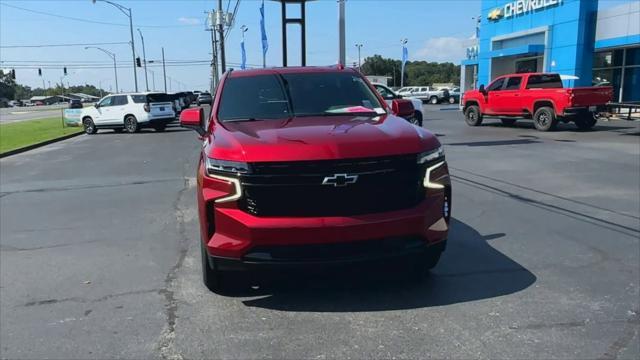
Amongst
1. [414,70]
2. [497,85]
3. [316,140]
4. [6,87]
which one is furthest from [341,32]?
[6,87]

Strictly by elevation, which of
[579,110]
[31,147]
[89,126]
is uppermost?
[579,110]

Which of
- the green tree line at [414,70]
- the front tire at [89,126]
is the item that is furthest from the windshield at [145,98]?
the green tree line at [414,70]

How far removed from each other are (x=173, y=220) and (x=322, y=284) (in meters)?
3.25

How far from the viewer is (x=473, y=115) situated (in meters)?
22.9

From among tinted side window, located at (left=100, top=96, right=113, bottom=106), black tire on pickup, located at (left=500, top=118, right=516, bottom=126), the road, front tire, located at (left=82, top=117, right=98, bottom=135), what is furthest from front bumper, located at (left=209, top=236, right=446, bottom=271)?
the road

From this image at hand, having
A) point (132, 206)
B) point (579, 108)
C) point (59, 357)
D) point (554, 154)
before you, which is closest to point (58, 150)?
point (132, 206)

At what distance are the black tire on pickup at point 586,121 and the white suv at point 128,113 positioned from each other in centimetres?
1747

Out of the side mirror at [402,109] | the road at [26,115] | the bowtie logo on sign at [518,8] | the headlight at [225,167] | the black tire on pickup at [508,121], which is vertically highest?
the bowtie logo on sign at [518,8]

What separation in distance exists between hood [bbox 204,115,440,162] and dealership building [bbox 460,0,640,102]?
933 inches

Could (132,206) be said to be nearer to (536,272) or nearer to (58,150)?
(536,272)

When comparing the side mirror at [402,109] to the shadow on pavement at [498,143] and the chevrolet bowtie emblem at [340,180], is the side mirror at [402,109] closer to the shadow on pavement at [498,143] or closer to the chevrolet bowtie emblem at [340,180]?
the chevrolet bowtie emblem at [340,180]

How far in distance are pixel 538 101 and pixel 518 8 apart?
14862 mm

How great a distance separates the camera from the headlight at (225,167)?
379cm

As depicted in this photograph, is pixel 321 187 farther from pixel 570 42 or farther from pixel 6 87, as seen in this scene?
pixel 6 87
